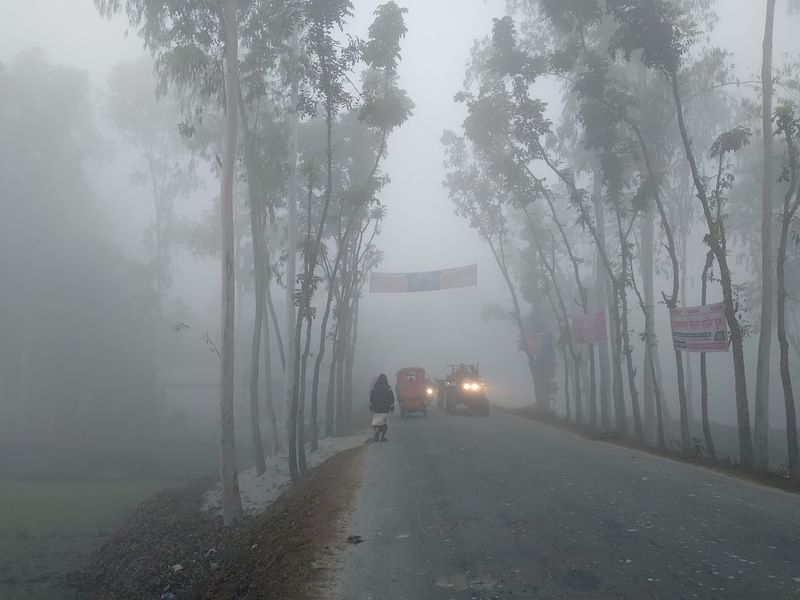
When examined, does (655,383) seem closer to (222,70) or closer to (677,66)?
(677,66)

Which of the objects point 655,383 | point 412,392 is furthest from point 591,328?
point 412,392

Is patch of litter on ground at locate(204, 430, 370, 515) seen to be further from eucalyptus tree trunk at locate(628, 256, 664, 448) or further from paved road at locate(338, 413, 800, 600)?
eucalyptus tree trunk at locate(628, 256, 664, 448)

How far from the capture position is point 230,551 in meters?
10.9

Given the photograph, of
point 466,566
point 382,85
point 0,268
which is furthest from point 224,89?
point 0,268

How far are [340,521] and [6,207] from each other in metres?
35.6

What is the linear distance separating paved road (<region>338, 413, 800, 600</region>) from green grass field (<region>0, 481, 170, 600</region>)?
247 inches

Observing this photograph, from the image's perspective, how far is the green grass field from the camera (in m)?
12.7

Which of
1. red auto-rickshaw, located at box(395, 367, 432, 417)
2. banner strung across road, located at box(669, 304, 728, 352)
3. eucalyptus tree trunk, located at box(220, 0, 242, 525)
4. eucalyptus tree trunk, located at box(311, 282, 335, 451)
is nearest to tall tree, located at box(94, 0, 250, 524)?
eucalyptus tree trunk, located at box(220, 0, 242, 525)

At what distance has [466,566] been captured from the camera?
286 inches

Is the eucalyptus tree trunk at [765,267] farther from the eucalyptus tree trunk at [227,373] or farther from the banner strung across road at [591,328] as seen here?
the eucalyptus tree trunk at [227,373]

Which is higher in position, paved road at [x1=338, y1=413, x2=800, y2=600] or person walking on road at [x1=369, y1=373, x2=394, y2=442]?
person walking on road at [x1=369, y1=373, x2=394, y2=442]

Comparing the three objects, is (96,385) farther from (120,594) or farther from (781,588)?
(781,588)

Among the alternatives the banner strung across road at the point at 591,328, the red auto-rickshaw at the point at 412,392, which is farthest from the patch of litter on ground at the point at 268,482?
the banner strung across road at the point at 591,328

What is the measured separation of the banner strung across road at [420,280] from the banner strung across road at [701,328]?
16.2m
